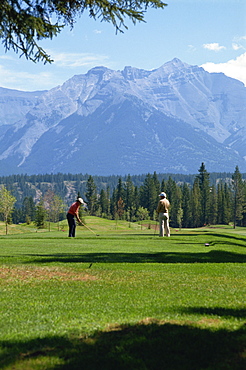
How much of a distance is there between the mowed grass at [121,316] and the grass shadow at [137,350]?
0.01 metres

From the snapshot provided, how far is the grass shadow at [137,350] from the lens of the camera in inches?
239

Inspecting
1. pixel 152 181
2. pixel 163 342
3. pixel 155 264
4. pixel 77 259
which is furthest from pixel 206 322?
pixel 152 181

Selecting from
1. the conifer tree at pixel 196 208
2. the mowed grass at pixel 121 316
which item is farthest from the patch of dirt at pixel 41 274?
the conifer tree at pixel 196 208

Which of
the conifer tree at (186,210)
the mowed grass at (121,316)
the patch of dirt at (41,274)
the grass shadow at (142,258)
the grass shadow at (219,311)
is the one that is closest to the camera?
the mowed grass at (121,316)

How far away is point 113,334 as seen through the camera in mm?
7418

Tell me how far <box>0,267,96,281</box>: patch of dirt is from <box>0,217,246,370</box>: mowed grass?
0.03m

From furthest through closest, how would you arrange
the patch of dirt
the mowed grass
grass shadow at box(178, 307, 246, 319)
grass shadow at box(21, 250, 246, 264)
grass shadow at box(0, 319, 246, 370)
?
1. grass shadow at box(21, 250, 246, 264)
2. the patch of dirt
3. grass shadow at box(178, 307, 246, 319)
4. the mowed grass
5. grass shadow at box(0, 319, 246, 370)

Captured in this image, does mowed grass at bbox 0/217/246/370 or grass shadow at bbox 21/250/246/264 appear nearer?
mowed grass at bbox 0/217/246/370

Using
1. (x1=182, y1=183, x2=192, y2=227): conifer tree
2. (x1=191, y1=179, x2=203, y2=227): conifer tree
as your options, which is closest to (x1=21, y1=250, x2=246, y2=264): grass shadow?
(x1=191, y1=179, x2=203, y2=227): conifer tree

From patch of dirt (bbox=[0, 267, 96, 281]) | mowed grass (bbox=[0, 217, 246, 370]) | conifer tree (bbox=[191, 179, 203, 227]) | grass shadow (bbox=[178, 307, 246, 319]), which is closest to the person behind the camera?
→ mowed grass (bbox=[0, 217, 246, 370])

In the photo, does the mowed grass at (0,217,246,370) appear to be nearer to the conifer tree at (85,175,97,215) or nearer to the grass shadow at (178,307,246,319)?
the grass shadow at (178,307,246,319)

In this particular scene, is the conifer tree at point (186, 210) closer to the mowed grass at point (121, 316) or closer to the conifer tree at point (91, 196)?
the conifer tree at point (91, 196)

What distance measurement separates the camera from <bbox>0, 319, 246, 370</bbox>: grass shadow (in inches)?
239

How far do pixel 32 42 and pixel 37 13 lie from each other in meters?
0.88
